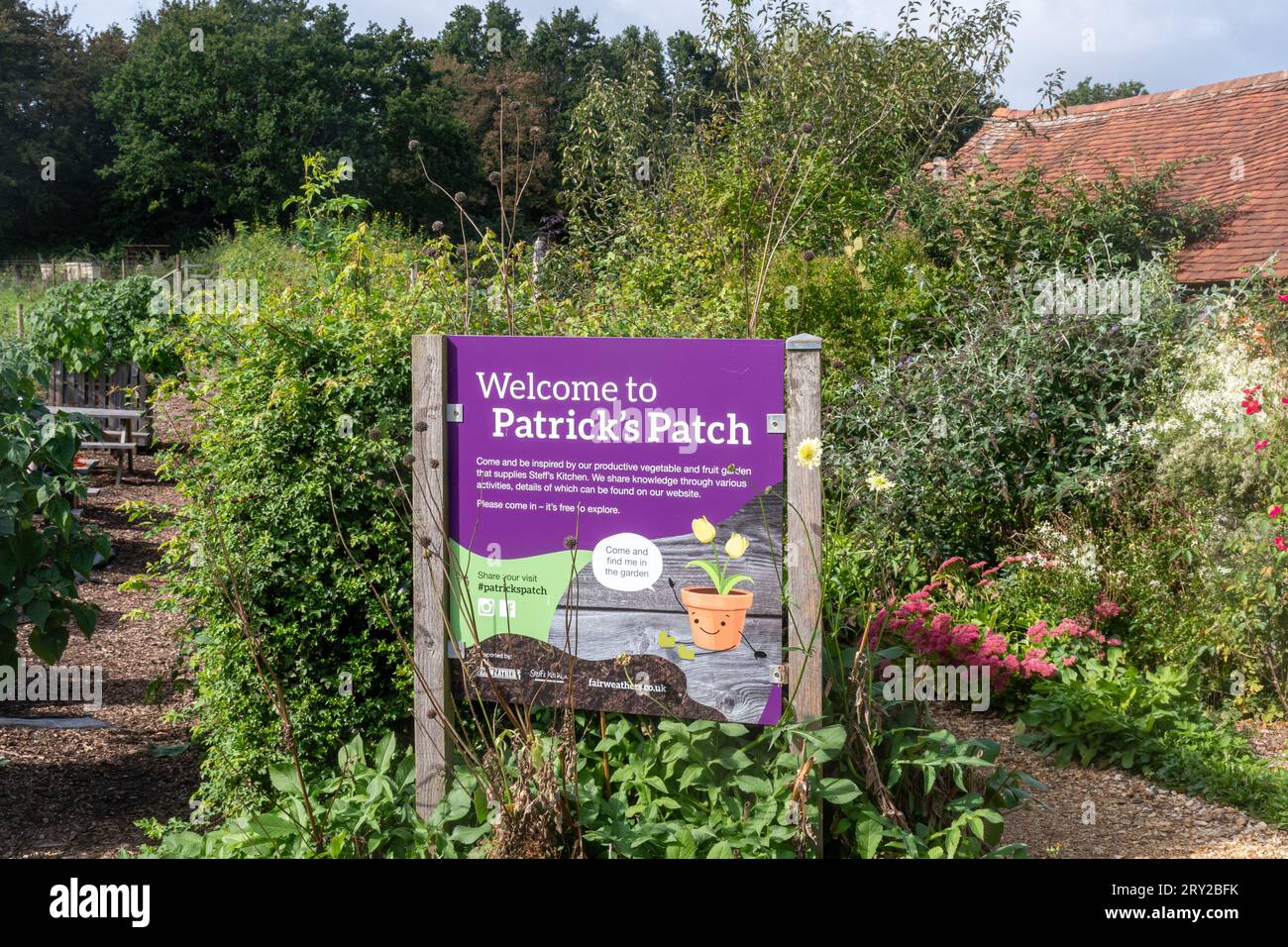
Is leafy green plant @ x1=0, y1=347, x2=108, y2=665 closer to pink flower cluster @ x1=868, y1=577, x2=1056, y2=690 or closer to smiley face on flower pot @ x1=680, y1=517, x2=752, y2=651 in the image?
smiley face on flower pot @ x1=680, y1=517, x2=752, y2=651

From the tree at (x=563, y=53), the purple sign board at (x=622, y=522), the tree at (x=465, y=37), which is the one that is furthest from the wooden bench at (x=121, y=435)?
the tree at (x=465, y=37)

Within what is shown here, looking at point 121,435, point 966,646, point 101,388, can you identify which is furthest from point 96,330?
point 966,646

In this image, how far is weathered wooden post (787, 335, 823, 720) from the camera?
10.6ft

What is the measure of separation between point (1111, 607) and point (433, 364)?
13.4ft

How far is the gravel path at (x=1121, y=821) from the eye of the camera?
434cm

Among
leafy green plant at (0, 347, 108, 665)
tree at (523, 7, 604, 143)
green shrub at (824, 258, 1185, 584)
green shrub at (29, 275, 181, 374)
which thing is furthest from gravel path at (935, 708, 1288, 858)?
tree at (523, 7, 604, 143)

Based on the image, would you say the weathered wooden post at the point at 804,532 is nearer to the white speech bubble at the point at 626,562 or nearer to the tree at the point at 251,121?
the white speech bubble at the point at 626,562

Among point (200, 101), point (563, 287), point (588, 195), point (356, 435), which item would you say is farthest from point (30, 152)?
point (356, 435)

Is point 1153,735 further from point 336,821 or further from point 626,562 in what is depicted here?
point 336,821

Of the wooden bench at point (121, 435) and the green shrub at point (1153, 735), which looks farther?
the wooden bench at point (121, 435)

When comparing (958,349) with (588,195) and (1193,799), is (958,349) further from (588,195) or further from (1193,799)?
(588,195)

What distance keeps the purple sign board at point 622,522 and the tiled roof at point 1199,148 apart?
8322 mm

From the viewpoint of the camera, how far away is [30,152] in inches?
1399

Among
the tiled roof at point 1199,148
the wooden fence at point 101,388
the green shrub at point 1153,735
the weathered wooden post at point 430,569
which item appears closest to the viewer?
the weathered wooden post at point 430,569
